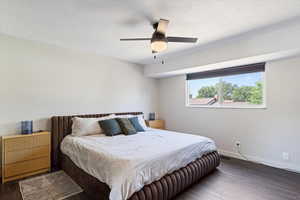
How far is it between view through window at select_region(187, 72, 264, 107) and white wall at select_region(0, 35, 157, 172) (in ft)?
Result: 6.31

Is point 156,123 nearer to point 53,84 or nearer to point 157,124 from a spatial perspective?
point 157,124

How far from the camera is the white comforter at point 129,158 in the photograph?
170 cm

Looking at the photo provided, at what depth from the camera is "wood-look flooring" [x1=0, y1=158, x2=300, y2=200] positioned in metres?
2.16

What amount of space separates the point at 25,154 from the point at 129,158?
2.06 metres

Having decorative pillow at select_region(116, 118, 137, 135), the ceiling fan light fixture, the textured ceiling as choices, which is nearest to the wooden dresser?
decorative pillow at select_region(116, 118, 137, 135)

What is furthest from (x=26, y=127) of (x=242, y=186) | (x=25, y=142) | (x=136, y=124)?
(x=242, y=186)

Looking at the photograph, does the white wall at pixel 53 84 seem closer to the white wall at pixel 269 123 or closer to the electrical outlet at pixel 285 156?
the white wall at pixel 269 123

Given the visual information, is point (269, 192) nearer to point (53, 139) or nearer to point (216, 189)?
point (216, 189)

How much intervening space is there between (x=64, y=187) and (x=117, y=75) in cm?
285

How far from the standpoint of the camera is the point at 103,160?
1970mm

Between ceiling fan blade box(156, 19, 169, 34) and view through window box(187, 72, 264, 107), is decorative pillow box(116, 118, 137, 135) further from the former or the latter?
view through window box(187, 72, 264, 107)

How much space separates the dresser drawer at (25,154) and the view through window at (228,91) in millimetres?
3694

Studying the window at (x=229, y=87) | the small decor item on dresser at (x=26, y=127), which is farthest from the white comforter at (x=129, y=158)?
the window at (x=229, y=87)

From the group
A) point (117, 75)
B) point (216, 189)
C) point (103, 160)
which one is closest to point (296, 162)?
point (216, 189)
